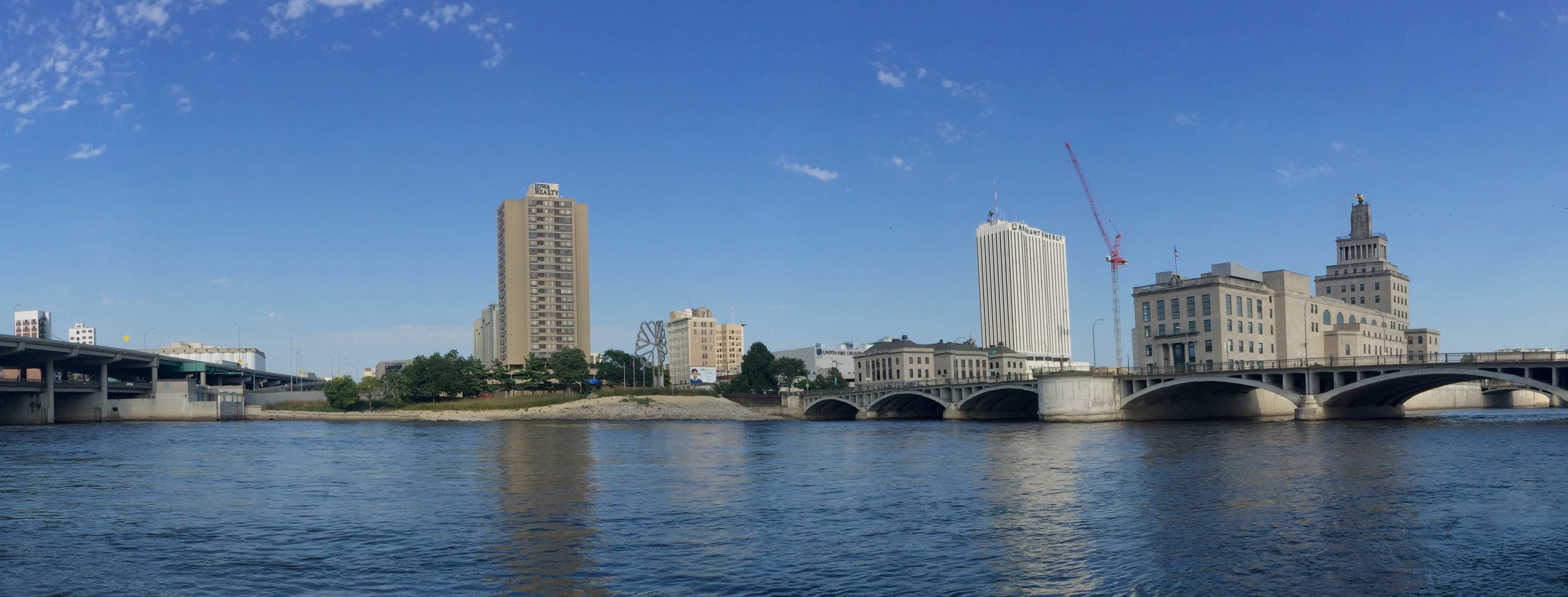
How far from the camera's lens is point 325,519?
3688cm

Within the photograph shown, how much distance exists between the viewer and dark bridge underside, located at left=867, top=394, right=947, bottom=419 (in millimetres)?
156250

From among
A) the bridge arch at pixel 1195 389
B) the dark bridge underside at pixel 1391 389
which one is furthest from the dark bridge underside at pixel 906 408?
the dark bridge underside at pixel 1391 389

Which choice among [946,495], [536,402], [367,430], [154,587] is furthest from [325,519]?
[536,402]

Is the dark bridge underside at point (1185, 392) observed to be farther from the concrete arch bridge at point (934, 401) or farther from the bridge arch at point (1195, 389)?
the concrete arch bridge at point (934, 401)

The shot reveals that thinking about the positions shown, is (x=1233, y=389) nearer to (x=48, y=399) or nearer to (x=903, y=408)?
(x=903, y=408)

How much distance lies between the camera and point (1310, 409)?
9512 centimetres

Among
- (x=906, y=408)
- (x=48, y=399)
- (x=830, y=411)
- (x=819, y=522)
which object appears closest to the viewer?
(x=819, y=522)

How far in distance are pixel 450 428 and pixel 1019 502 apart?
10289 centimetres

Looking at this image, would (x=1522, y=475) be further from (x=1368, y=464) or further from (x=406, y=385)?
(x=406, y=385)

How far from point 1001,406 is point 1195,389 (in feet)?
121

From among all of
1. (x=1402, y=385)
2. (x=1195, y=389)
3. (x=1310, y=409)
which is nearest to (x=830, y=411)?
(x=1195, y=389)

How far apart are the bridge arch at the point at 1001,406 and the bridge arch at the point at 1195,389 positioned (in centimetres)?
2060

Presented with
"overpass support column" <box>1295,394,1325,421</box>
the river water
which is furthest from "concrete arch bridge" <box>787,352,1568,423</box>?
the river water

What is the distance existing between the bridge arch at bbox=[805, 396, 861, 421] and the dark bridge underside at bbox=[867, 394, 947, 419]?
6.79 metres
